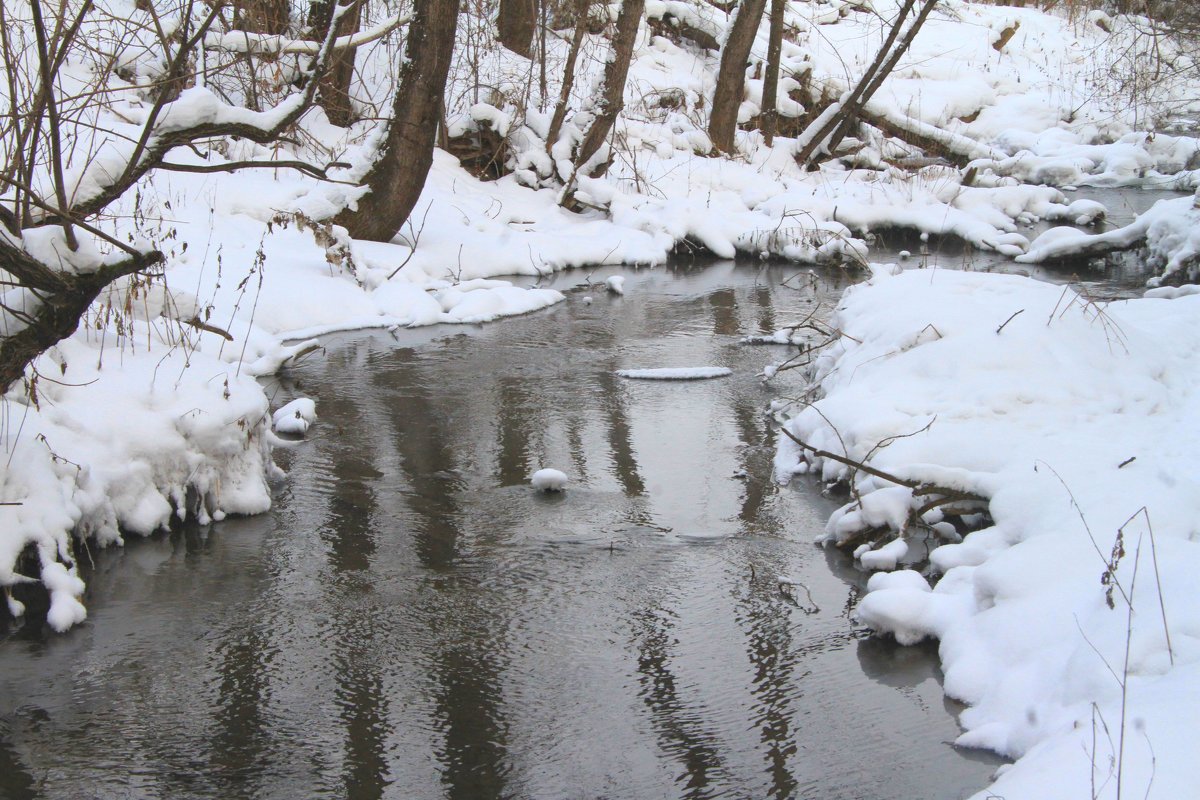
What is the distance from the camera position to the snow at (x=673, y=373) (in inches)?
328

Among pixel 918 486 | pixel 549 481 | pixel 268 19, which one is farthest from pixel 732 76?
pixel 918 486

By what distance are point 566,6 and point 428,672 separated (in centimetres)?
1441

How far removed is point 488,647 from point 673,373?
168 inches

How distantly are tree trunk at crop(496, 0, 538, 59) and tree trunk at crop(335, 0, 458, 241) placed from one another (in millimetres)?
5761

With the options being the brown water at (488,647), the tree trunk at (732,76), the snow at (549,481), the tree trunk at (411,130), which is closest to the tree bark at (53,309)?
the brown water at (488,647)

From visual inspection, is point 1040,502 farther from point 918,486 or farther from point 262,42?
point 262,42

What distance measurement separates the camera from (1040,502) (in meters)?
4.90

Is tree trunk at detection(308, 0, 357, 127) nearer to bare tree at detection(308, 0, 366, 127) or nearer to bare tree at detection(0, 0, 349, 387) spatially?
bare tree at detection(308, 0, 366, 127)

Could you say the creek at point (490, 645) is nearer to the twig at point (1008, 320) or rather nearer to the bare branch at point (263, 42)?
the twig at point (1008, 320)

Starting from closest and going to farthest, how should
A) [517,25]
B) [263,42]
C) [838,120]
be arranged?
[263,42] < [517,25] < [838,120]

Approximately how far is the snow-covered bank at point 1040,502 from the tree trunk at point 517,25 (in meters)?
10.1

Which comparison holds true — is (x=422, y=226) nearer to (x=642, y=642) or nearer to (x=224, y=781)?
(x=642, y=642)

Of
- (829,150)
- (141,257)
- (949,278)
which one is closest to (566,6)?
(829,150)

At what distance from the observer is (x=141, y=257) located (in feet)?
15.2
